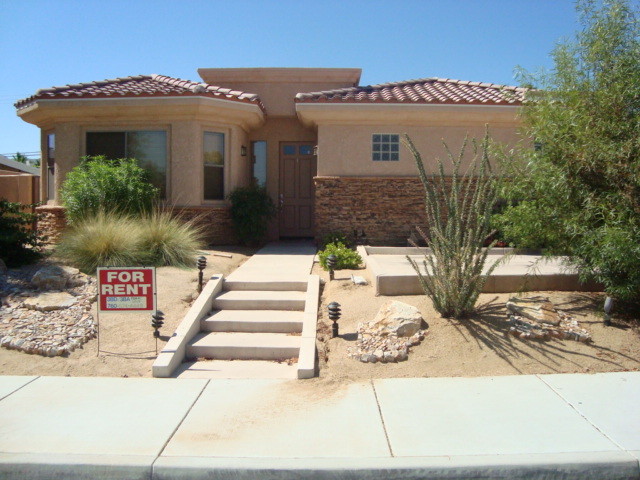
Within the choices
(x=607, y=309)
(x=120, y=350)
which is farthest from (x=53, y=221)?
(x=607, y=309)

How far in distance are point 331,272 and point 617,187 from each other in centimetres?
414

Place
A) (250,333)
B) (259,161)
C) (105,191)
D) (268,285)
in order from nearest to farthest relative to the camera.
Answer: (250,333), (268,285), (105,191), (259,161)

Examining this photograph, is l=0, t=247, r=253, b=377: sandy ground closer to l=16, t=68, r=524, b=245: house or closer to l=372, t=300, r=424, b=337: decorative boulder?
l=372, t=300, r=424, b=337: decorative boulder

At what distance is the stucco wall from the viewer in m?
12.5

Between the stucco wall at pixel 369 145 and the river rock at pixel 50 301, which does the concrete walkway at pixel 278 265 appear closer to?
the stucco wall at pixel 369 145

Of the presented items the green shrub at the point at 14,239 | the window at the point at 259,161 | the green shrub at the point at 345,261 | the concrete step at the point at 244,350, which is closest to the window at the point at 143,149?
the window at the point at 259,161

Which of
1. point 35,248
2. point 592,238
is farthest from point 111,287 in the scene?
point 592,238

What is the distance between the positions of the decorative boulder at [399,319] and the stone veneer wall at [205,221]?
6.43 meters

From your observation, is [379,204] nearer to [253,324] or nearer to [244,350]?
[253,324]

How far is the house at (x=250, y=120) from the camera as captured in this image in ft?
39.7

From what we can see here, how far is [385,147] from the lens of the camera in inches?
497

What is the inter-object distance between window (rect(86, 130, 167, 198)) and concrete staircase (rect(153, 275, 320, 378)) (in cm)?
531

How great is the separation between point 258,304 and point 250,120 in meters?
6.83

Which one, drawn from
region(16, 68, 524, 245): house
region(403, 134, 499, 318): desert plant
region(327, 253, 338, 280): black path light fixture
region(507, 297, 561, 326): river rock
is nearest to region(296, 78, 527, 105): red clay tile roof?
region(16, 68, 524, 245): house
